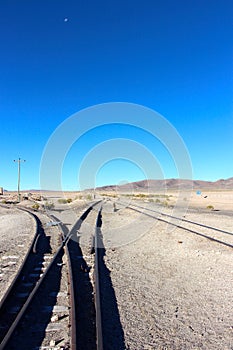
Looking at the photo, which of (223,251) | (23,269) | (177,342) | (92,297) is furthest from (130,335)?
(223,251)

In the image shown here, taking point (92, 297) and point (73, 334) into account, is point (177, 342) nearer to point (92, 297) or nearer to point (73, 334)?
point (73, 334)

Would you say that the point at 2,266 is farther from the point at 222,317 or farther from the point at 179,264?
the point at 222,317

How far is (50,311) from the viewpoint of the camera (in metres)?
5.18

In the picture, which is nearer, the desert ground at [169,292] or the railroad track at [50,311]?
the railroad track at [50,311]

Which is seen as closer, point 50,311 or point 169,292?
point 50,311

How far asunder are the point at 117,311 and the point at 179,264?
3689 millimetres

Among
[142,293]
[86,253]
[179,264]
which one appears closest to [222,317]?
Result: [142,293]

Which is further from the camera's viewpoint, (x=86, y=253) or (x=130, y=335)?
(x=86, y=253)

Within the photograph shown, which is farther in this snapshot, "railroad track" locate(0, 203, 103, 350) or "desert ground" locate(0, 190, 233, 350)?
"desert ground" locate(0, 190, 233, 350)

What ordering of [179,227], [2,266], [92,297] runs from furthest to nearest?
[179,227], [2,266], [92,297]

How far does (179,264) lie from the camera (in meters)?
8.62

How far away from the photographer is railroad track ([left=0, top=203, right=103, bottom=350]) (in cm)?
418

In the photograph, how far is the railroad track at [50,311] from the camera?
4.18m

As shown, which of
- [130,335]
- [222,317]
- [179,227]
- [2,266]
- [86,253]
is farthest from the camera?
[179,227]
